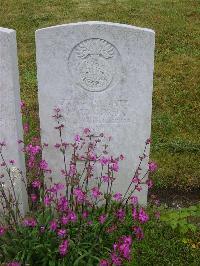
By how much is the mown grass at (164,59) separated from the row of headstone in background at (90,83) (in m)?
1.18

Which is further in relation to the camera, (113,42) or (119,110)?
(119,110)

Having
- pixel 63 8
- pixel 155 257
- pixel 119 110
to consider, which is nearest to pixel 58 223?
pixel 155 257

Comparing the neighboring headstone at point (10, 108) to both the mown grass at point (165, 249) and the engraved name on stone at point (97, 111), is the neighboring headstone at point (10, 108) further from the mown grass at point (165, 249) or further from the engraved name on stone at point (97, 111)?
the mown grass at point (165, 249)

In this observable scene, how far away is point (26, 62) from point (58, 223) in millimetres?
5236

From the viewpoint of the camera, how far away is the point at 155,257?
171 inches

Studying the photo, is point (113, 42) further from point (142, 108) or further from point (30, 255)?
point (30, 255)

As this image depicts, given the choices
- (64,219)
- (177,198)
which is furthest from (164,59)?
(64,219)

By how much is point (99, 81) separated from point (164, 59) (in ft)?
14.9

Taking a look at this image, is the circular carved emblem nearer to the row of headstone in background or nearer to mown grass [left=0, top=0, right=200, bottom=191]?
the row of headstone in background

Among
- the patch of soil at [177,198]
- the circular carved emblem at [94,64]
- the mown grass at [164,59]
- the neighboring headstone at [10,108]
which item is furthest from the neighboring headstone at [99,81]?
the mown grass at [164,59]

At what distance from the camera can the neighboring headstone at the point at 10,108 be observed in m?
4.14

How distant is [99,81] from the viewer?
457 centimetres

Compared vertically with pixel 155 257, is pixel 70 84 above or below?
above

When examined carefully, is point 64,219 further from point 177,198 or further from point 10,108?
point 177,198
